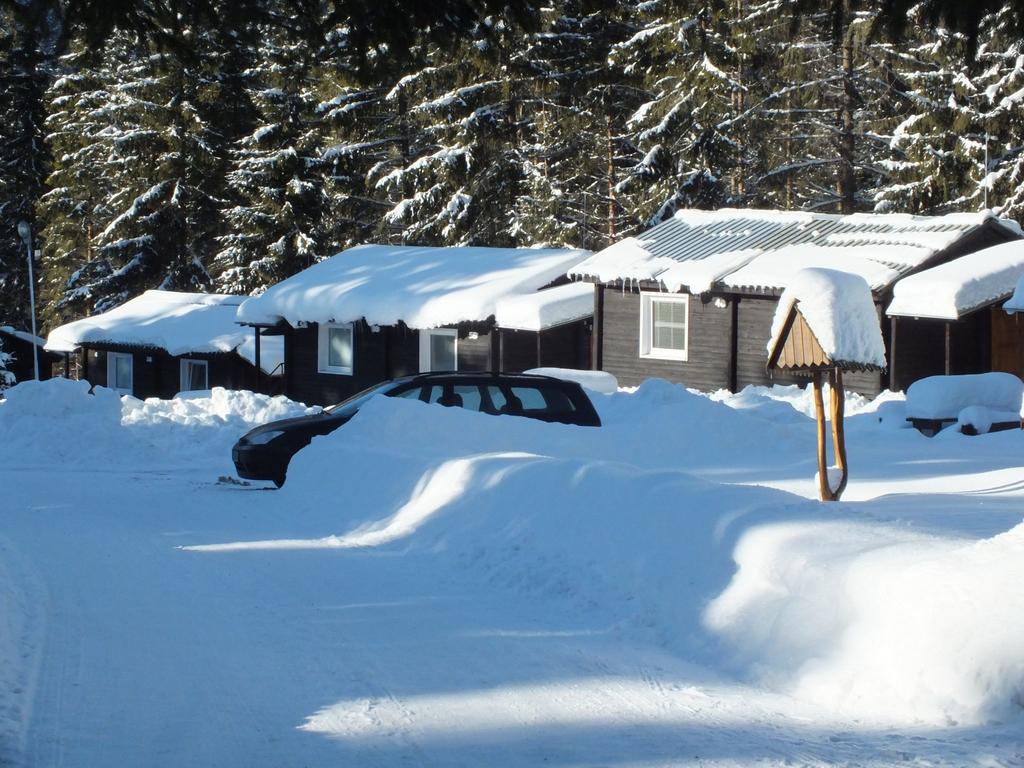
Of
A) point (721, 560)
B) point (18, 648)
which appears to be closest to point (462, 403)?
point (721, 560)

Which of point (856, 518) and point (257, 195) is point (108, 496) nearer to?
point (856, 518)

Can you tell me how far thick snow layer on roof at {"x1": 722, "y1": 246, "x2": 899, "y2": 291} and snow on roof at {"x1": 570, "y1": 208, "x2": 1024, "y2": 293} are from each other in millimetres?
20

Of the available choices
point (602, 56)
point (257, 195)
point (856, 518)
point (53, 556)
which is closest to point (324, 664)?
point (856, 518)

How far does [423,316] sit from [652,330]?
5360 mm

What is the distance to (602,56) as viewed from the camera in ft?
140

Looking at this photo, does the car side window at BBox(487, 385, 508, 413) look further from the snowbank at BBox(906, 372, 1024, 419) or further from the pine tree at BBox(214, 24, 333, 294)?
the pine tree at BBox(214, 24, 333, 294)

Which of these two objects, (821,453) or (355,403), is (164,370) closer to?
(355,403)

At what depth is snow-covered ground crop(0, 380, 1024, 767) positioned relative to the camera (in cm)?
602

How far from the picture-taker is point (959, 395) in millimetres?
21625

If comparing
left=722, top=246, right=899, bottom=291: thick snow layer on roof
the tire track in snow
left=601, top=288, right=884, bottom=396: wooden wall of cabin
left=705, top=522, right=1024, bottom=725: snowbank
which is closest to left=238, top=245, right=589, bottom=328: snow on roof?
left=601, top=288, right=884, bottom=396: wooden wall of cabin

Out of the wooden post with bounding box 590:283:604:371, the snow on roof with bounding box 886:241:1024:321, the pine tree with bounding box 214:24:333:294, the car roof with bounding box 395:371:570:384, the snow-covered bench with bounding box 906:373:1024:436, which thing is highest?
the pine tree with bounding box 214:24:333:294

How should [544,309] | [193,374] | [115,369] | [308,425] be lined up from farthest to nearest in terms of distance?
[115,369] < [193,374] < [544,309] < [308,425]

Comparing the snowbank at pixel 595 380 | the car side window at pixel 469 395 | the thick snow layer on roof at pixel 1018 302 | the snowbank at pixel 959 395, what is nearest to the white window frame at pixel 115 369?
the snowbank at pixel 595 380

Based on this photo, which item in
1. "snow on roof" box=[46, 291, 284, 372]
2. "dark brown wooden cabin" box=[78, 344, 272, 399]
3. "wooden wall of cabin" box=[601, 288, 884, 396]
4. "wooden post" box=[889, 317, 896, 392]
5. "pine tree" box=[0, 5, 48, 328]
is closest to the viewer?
"wooden post" box=[889, 317, 896, 392]
